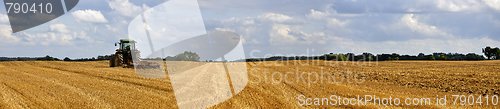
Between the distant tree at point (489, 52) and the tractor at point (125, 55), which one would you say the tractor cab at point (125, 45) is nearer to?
the tractor at point (125, 55)

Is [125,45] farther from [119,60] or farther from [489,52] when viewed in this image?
[489,52]

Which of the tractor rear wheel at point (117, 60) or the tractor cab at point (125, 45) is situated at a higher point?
the tractor cab at point (125, 45)

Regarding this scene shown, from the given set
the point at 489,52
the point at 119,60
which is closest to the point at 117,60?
the point at 119,60

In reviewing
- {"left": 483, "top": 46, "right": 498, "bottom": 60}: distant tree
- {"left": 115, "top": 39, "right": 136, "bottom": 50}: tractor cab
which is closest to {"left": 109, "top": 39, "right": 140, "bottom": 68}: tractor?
{"left": 115, "top": 39, "right": 136, "bottom": 50}: tractor cab

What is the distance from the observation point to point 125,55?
3778cm

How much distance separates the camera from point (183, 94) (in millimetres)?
16359

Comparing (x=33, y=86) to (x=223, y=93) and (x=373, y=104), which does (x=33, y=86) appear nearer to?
(x=223, y=93)

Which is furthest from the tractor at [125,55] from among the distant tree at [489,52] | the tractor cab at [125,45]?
the distant tree at [489,52]

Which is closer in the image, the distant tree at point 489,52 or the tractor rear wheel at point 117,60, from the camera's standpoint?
the tractor rear wheel at point 117,60

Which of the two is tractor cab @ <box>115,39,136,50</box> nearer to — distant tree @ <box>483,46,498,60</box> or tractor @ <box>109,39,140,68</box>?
tractor @ <box>109,39,140,68</box>

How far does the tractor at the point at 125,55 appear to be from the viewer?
3731cm

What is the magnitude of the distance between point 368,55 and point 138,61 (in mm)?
33374

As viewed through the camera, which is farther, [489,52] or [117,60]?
[489,52]

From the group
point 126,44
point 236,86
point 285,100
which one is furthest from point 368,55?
point 285,100
